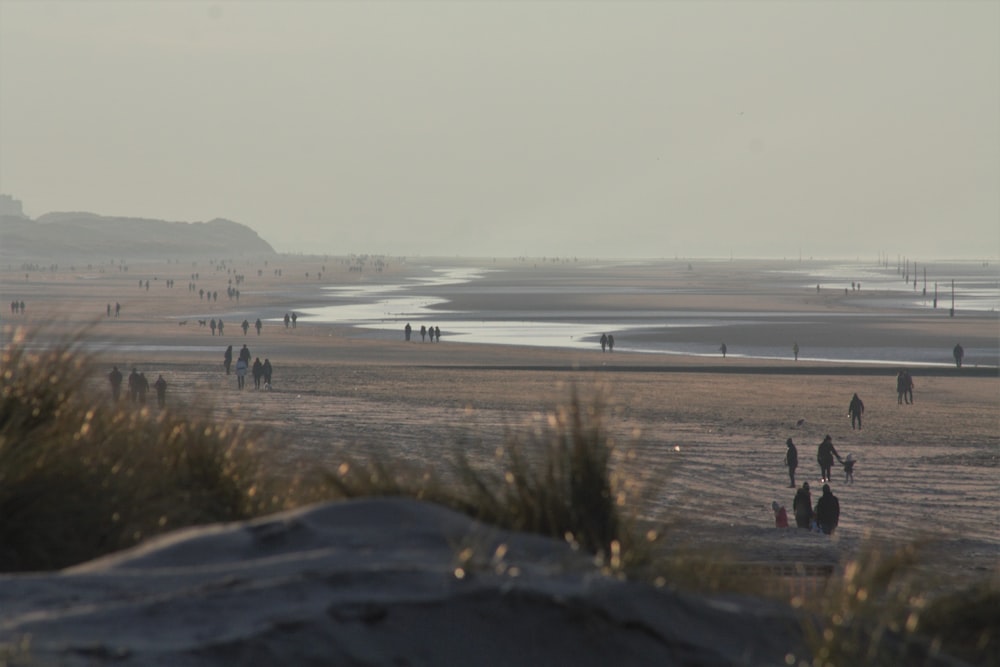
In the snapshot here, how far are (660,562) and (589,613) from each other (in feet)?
2.61

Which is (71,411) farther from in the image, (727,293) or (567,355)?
(727,293)

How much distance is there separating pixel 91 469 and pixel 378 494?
4.38ft

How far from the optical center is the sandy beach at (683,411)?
14519 millimetres

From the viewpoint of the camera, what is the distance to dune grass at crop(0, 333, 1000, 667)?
4.55m

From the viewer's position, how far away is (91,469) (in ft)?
19.3

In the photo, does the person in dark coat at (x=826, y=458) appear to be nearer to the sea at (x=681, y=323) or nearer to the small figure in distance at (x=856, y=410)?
the small figure in distance at (x=856, y=410)

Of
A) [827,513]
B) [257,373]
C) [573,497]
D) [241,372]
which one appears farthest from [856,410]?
[573,497]

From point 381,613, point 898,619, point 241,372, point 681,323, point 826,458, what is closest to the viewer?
point 381,613

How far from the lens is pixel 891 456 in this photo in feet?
75.8

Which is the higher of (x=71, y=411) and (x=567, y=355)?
(x=71, y=411)

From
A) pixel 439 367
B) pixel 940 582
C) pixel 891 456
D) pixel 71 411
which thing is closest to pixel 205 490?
pixel 71 411

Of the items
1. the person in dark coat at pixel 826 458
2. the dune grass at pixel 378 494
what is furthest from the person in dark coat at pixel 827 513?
the dune grass at pixel 378 494

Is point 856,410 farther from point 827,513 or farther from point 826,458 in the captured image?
point 827,513

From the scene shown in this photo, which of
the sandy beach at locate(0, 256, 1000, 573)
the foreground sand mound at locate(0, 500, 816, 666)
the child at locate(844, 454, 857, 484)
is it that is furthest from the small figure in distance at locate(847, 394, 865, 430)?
the foreground sand mound at locate(0, 500, 816, 666)
